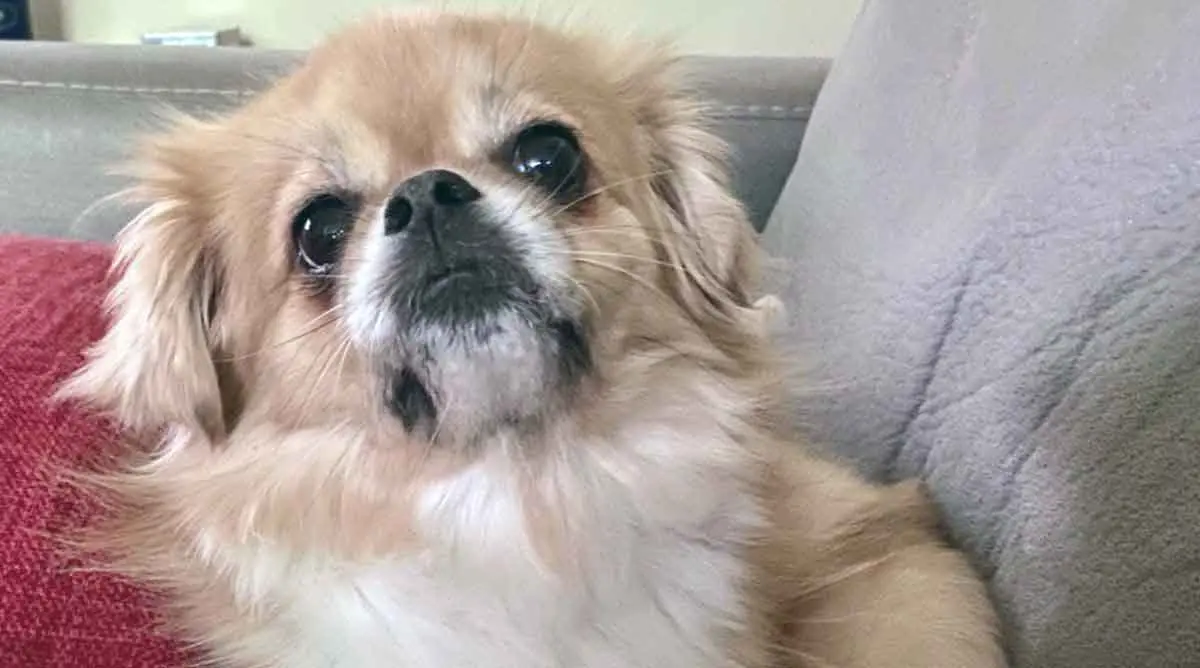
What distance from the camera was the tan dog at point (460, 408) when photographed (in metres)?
0.76

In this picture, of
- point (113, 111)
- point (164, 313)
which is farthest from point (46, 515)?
point (113, 111)

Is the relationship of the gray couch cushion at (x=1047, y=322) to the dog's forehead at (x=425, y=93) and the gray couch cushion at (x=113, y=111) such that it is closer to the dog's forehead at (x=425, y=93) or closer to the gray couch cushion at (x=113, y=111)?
the dog's forehead at (x=425, y=93)

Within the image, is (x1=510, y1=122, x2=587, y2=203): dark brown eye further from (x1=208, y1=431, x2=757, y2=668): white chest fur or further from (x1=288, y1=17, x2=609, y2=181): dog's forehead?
(x1=208, y1=431, x2=757, y2=668): white chest fur

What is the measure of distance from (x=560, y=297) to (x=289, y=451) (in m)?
0.19

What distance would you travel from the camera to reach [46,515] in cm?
75

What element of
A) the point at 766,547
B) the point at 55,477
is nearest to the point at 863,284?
the point at 766,547

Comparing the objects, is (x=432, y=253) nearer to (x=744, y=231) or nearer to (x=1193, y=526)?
(x=744, y=231)

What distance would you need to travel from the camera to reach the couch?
67 cm

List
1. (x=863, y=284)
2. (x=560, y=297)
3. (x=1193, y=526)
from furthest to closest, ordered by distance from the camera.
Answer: (x=863, y=284) < (x=560, y=297) < (x=1193, y=526)

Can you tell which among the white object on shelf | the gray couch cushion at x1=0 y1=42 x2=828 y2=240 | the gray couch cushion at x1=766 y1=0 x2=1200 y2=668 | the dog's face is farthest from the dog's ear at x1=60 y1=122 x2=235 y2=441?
the white object on shelf

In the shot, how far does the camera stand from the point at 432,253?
750 mm

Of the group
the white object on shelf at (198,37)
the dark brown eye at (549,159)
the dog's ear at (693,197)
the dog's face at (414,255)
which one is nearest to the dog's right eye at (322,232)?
the dog's face at (414,255)

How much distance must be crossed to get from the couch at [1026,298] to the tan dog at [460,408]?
72 mm

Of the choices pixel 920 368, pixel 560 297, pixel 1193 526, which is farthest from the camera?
pixel 920 368
